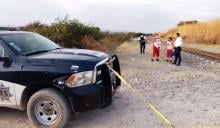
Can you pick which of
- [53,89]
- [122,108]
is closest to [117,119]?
[122,108]

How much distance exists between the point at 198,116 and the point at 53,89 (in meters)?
2.93

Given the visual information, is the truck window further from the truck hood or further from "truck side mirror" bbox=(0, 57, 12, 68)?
the truck hood

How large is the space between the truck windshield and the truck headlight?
115 cm

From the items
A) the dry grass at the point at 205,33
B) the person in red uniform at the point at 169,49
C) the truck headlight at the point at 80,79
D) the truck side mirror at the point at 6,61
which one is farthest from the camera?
the dry grass at the point at 205,33

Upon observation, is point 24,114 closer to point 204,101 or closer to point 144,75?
point 204,101

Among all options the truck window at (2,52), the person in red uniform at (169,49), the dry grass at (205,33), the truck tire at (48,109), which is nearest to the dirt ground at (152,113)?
the truck tire at (48,109)

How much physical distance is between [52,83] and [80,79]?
0.48m

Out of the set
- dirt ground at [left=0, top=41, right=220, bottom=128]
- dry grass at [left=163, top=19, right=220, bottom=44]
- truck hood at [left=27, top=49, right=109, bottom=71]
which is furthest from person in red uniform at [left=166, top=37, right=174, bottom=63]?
dry grass at [left=163, top=19, right=220, bottom=44]

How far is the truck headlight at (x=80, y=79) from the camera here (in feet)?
22.9

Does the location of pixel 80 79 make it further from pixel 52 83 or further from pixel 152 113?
pixel 152 113

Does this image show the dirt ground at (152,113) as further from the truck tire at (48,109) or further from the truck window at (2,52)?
the truck window at (2,52)

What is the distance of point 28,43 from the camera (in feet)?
26.7

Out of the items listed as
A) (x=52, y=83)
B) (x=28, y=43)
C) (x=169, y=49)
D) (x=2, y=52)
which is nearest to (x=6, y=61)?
(x=2, y=52)

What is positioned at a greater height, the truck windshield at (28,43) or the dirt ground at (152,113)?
the truck windshield at (28,43)
